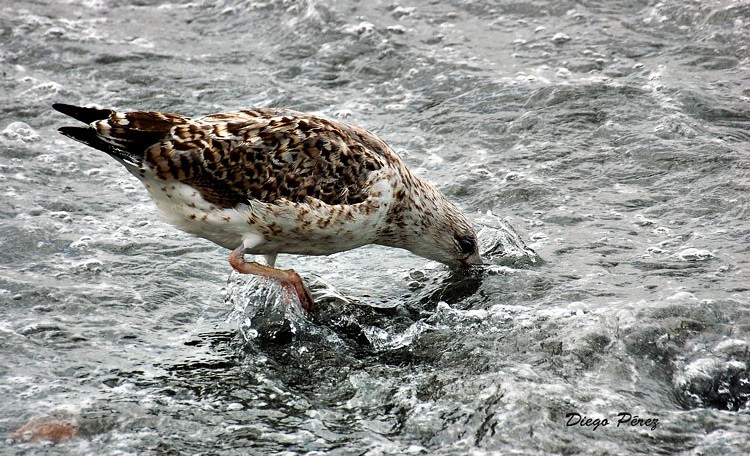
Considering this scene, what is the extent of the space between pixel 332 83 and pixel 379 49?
0.76 m

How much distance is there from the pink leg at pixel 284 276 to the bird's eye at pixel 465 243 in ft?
4.06

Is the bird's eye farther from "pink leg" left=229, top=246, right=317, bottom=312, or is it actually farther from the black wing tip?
the black wing tip

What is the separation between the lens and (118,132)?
6.08 m

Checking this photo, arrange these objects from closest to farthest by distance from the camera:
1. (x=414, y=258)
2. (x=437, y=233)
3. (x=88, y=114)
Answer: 1. (x=88, y=114)
2. (x=437, y=233)
3. (x=414, y=258)

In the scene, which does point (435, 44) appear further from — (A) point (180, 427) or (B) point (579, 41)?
(A) point (180, 427)

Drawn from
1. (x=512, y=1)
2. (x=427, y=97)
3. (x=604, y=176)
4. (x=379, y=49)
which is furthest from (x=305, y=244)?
(x=512, y=1)

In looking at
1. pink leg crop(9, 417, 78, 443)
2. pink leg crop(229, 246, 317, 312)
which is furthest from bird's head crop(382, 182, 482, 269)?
pink leg crop(9, 417, 78, 443)

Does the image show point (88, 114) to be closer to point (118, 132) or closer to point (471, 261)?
point (118, 132)

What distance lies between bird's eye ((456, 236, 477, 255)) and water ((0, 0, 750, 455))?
0.22 m

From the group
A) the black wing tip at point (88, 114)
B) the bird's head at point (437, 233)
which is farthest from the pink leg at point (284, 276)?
the black wing tip at point (88, 114)

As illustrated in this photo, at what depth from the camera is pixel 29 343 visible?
580 centimetres

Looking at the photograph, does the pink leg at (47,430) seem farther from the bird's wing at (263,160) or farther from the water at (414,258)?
the bird's wing at (263,160)

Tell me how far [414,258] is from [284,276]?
1.42 m

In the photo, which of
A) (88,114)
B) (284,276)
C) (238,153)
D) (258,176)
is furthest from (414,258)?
(88,114)
